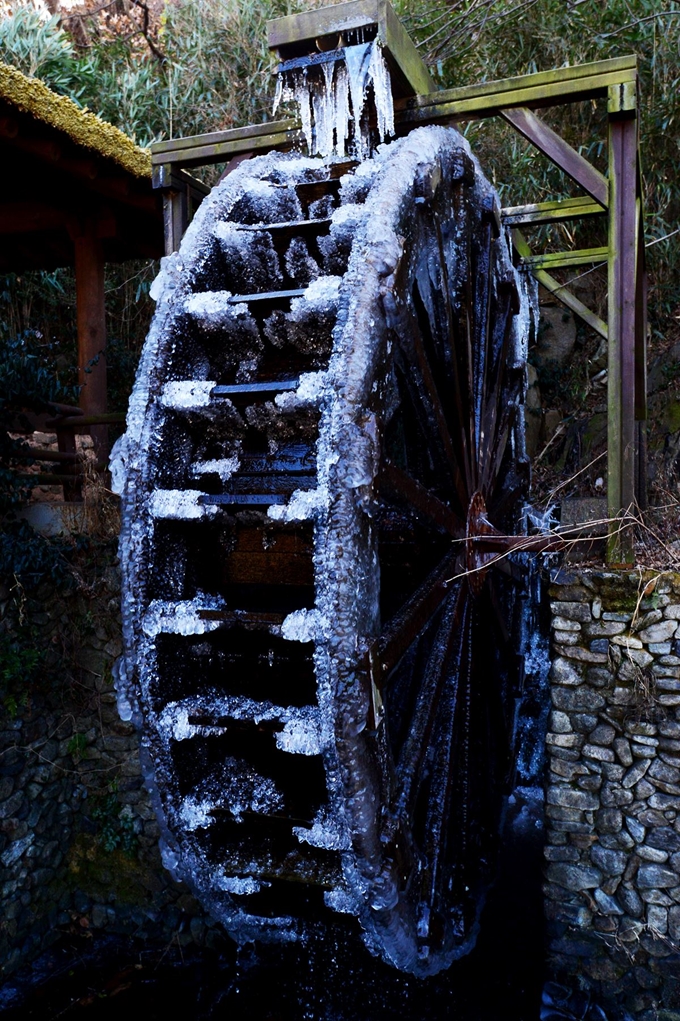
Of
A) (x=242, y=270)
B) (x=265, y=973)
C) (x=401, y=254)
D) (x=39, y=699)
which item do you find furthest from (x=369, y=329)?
(x=265, y=973)

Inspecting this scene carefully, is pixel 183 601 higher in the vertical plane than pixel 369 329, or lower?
lower

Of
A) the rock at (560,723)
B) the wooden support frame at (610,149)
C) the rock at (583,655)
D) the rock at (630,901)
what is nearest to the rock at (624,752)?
the rock at (560,723)

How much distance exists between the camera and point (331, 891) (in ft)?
8.73

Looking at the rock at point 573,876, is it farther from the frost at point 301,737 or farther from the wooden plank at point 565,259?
the wooden plank at point 565,259

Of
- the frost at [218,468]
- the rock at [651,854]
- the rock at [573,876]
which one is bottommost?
the rock at [573,876]

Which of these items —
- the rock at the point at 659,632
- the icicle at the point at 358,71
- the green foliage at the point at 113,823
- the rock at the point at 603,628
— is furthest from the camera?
the green foliage at the point at 113,823

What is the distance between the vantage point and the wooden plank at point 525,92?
3525 mm

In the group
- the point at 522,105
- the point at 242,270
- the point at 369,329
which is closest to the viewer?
the point at 369,329

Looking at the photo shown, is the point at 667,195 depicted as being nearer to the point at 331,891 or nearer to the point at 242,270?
the point at 242,270

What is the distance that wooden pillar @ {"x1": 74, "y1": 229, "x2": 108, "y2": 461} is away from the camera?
221 inches

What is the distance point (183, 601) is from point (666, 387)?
18.1 feet

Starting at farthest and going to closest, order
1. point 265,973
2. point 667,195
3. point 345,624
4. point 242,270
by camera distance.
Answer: point 667,195 < point 265,973 < point 242,270 < point 345,624

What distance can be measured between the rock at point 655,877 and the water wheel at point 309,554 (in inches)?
39.4

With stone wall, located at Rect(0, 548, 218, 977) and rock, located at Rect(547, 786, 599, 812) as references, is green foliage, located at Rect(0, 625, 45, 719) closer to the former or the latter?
stone wall, located at Rect(0, 548, 218, 977)
